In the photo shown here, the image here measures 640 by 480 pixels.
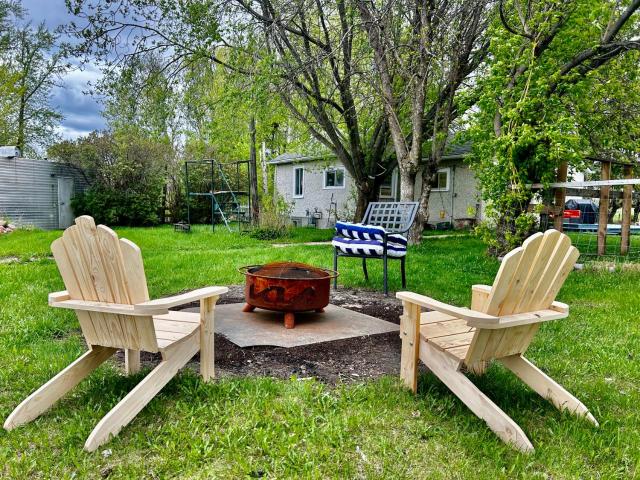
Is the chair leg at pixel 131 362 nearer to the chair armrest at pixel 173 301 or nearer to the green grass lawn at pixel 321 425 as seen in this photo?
the green grass lawn at pixel 321 425

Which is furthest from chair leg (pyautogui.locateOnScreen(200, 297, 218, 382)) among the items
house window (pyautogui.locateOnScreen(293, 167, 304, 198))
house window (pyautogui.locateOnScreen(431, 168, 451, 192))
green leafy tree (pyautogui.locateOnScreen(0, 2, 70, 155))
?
green leafy tree (pyautogui.locateOnScreen(0, 2, 70, 155))

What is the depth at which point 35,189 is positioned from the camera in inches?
596

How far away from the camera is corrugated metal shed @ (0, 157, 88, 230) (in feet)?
46.9

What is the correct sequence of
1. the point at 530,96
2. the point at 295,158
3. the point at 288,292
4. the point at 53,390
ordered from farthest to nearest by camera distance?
the point at 295,158 < the point at 530,96 < the point at 288,292 < the point at 53,390

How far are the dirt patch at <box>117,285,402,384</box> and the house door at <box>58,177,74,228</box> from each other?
1479 centimetres

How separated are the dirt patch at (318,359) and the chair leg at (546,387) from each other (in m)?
0.80

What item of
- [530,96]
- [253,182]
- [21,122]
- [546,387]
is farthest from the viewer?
[21,122]

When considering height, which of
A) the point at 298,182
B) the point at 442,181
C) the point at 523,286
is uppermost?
the point at 298,182

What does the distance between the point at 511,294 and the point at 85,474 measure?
78.9 inches

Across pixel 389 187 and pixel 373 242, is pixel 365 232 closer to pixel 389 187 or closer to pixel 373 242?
pixel 373 242

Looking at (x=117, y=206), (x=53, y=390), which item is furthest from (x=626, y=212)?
(x=117, y=206)

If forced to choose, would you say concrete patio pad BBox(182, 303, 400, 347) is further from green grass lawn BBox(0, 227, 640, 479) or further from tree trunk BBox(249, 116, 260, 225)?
tree trunk BBox(249, 116, 260, 225)

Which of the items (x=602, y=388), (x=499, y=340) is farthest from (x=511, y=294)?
(x=602, y=388)

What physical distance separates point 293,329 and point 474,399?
6.21ft
